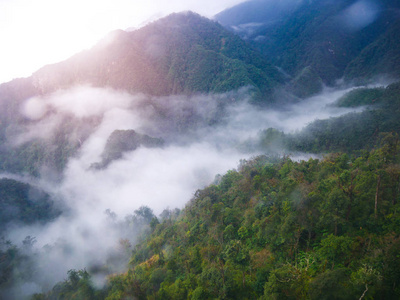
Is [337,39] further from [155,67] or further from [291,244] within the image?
[291,244]

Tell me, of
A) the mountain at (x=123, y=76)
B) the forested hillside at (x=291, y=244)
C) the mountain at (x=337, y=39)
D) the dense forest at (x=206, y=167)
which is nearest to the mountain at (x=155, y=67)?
the mountain at (x=123, y=76)

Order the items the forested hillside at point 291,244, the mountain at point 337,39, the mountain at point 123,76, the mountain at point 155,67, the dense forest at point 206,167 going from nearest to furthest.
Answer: the forested hillside at point 291,244
the dense forest at point 206,167
the mountain at point 123,76
the mountain at point 155,67
the mountain at point 337,39

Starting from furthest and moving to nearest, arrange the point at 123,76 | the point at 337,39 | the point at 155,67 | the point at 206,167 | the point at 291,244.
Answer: the point at 337,39
the point at 155,67
the point at 123,76
the point at 206,167
the point at 291,244

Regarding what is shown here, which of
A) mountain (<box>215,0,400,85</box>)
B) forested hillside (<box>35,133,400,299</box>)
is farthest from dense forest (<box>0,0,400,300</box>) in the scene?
mountain (<box>215,0,400,85</box>)

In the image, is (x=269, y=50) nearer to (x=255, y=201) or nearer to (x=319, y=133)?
(x=319, y=133)

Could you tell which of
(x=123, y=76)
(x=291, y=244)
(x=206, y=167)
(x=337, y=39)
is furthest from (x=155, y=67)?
(x=291, y=244)

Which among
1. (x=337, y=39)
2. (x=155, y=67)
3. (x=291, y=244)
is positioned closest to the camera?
(x=291, y=244)

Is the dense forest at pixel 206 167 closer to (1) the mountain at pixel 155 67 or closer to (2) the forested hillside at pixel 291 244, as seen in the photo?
(2) the forested hillside at pixel 291 244

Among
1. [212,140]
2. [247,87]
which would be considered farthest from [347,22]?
[212,140]

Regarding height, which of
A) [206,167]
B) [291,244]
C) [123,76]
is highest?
[123,76]

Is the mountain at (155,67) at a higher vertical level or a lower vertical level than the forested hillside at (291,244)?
higher

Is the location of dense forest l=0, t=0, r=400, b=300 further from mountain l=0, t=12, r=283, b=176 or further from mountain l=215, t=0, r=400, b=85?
mountain l=215, t=0, r=400, b=85
